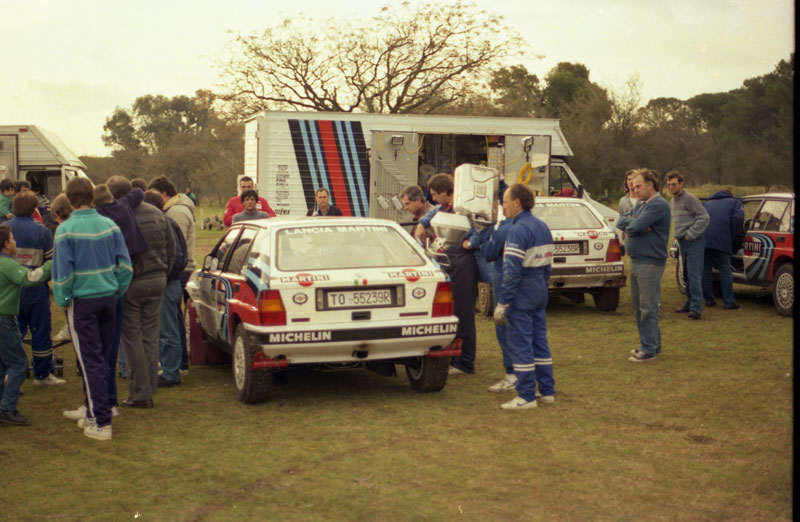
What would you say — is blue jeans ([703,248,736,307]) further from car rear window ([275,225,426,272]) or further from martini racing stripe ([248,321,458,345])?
martini racing stripe ([248,321,458,345])

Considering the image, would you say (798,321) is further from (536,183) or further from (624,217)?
(536,183)

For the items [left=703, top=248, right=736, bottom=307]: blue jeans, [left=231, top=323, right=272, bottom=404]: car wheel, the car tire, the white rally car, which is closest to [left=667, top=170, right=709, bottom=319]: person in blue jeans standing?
the white rally car

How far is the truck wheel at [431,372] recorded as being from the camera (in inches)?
304

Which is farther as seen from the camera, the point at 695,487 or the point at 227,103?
the point at 227,103

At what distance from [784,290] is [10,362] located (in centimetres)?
987

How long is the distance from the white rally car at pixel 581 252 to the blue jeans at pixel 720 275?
1490mm

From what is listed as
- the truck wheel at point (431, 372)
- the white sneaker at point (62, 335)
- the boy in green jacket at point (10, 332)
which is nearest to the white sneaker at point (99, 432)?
the boy in green jacket at point (10, 332)

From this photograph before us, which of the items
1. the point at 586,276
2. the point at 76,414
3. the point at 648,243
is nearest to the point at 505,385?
the point at 648,243

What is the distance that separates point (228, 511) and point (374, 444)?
1.58 metres

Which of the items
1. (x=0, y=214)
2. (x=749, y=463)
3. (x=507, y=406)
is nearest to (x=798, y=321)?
(x=749, y=463)

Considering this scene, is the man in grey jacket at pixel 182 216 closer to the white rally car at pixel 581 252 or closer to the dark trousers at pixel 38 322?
the dark trousers at pixel 38 322

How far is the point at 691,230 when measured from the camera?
11.8 meters

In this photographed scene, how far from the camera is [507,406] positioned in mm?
7301

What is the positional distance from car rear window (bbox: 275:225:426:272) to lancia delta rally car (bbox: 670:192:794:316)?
6816 millimetres
